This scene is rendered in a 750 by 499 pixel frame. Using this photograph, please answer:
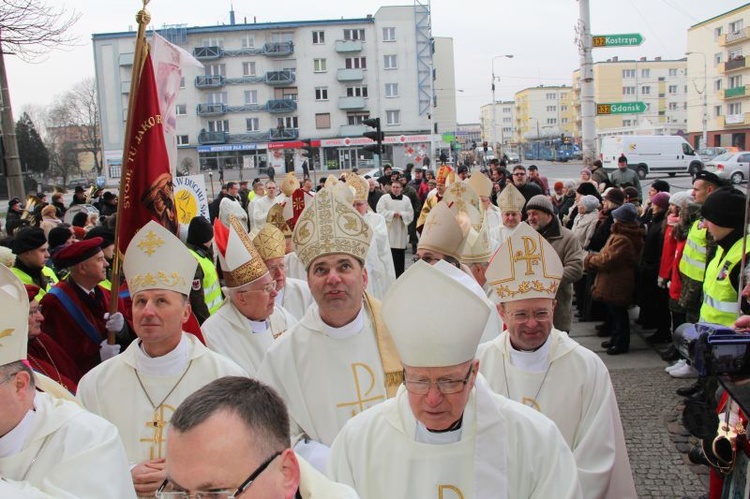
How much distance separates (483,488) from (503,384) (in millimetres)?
1169

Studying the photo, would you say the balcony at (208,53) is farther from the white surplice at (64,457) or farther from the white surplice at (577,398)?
the white surplice at (64,457)

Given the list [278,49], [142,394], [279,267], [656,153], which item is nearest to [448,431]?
[142,394]

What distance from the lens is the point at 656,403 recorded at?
6.54 m

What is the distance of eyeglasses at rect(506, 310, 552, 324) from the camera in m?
3.53

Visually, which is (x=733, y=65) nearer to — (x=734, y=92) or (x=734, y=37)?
(x=734, y=92)

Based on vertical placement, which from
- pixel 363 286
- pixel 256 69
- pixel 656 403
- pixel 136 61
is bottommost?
pixel 656 403

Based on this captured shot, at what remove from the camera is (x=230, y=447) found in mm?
1727

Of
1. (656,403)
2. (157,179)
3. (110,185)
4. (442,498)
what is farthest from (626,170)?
(110,185)

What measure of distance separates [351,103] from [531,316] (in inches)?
2167

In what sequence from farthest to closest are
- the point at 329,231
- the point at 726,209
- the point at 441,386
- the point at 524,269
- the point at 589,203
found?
the point at 589,203 < the point at 726,209 < the point at 329,231 < the point at 524,269 < the point at 441,386

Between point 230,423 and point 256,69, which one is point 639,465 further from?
point 256,69

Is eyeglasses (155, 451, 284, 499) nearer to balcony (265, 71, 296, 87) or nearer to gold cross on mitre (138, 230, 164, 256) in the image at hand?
gold cross on mitre (138, 230, 164, 256)

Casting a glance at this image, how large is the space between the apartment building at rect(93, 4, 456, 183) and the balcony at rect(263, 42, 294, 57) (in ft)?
0.26

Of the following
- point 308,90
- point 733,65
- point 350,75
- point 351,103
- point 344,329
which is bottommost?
point 344,329
